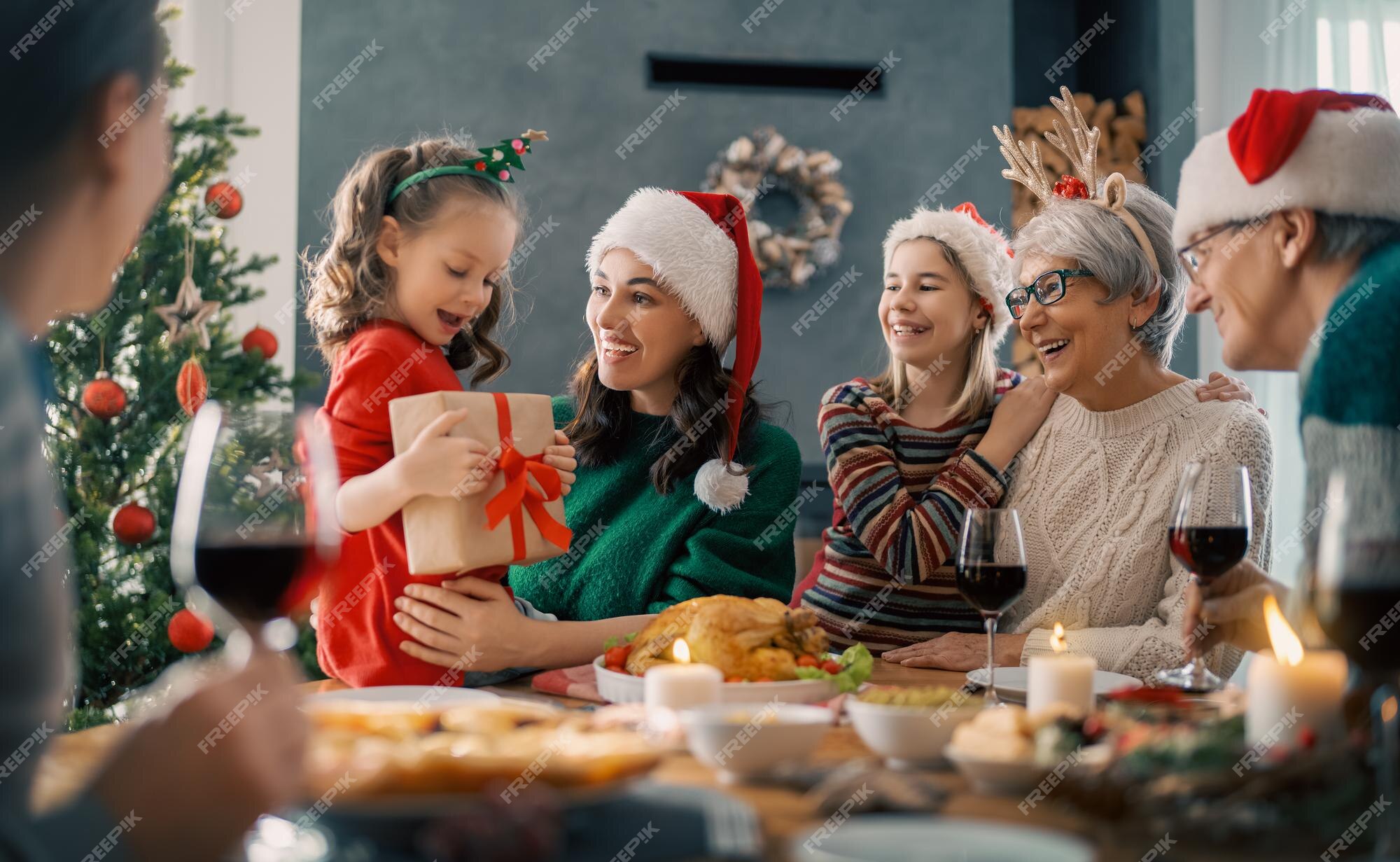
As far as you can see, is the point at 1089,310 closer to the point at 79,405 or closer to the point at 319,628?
the point at 319,628

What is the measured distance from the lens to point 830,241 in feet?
16.3

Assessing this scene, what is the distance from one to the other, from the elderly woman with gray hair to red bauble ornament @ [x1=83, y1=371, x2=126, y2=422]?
7.77 ft

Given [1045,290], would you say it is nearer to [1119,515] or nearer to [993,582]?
[1119,515]

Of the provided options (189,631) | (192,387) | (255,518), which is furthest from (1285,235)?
(192,387)

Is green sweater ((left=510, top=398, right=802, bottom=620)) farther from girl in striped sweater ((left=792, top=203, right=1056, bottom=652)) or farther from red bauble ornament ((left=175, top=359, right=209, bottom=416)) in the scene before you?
red bauble ornament ((left=175, top=359, right=209, bottom=416))

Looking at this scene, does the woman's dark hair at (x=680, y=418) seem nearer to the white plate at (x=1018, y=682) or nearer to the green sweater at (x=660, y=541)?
the green sweater at (x=660, y=541)

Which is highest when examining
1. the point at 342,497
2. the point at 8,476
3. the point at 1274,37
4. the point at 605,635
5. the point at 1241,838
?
the point at 1274,37

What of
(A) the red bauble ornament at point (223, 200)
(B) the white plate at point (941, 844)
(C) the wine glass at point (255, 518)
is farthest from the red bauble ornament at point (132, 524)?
(B) the white plate at point (941, 844)

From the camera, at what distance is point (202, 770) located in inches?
24.6

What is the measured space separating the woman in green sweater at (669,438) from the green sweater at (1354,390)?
107 centimetres

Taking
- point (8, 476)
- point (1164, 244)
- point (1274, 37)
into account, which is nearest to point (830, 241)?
point (1274, 37)

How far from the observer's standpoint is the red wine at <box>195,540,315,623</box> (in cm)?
71

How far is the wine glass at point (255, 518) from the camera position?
71 centimetres

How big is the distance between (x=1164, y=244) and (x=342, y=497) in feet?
5.23
